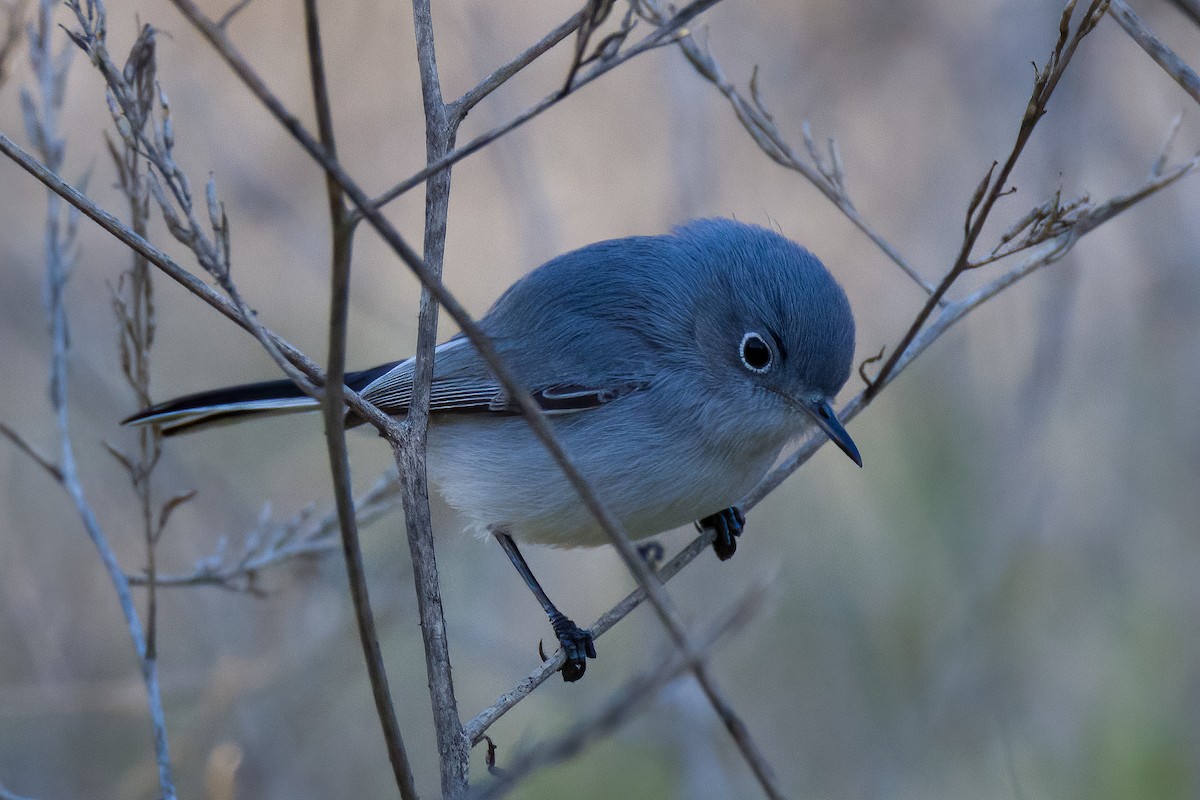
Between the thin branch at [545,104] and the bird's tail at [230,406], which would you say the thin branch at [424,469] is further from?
the bird's tail at [230,406]

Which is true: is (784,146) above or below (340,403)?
above

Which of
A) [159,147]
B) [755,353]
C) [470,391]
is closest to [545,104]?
[159,147]

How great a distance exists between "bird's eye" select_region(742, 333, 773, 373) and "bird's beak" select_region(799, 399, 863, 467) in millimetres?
122

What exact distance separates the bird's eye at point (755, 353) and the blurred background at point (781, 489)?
847mm

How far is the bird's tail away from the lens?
247cm

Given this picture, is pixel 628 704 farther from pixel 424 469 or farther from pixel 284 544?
pixel 284 544

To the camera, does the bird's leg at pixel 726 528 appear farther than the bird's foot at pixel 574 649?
Yes

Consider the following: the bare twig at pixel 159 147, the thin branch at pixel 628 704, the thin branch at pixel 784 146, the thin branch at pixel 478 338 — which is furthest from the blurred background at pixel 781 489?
the thin branch at pixel 628 704

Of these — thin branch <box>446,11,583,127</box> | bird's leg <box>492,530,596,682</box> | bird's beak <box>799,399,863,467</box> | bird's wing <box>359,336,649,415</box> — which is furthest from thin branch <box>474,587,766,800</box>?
bird's wing <box>359,336,649,415</box>

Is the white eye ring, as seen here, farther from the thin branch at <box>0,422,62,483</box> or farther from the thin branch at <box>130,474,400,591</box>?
the thin branch at <box>0,422,62,483</box>

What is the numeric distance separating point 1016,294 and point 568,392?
7.57 ft

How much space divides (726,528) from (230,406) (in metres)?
1.24

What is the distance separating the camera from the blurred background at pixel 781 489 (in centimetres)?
324

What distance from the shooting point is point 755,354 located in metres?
2.44
